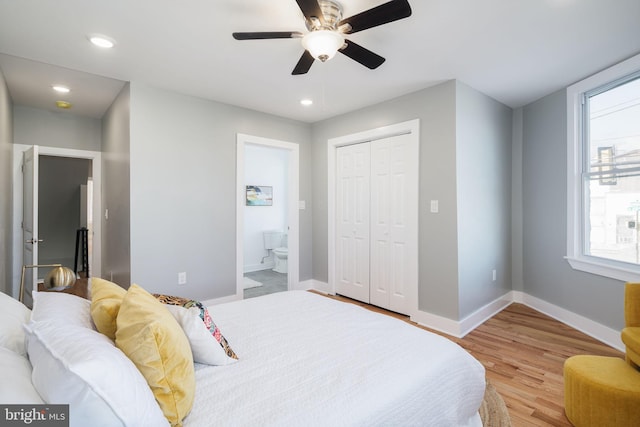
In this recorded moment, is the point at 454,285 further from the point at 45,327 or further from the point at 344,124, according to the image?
the point at 45,327

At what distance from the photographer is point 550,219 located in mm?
3588

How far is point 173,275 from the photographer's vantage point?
11.1ft

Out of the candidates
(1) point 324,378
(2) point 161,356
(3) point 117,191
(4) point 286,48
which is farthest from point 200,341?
(3) point 117,191

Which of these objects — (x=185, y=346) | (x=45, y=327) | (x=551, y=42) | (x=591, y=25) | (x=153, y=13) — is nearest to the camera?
(x=45, y=327)

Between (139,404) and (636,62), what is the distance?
3.97 m

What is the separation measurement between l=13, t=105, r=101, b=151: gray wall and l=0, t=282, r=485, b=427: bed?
3677mm

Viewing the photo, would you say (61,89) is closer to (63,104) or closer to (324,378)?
(63,104)

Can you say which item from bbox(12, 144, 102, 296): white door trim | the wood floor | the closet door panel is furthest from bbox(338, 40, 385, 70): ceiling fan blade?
bbox(12, 144, 102, 296): white door trim

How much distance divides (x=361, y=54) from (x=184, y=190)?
7.86 ft

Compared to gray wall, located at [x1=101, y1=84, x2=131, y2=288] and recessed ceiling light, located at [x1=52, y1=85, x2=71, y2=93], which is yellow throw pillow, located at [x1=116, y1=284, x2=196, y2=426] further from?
recessed ceiling light, located at [x1=52, y1=85, x2=71, y2=93]

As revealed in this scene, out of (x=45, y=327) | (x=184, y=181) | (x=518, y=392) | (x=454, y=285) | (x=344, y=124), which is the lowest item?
(x=518, y=392)

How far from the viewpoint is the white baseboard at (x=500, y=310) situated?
2.88m

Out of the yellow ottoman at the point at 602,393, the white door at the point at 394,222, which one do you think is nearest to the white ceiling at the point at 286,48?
the white door at the point at 394,222

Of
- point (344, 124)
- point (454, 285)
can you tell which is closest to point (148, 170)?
point (344, 124)
